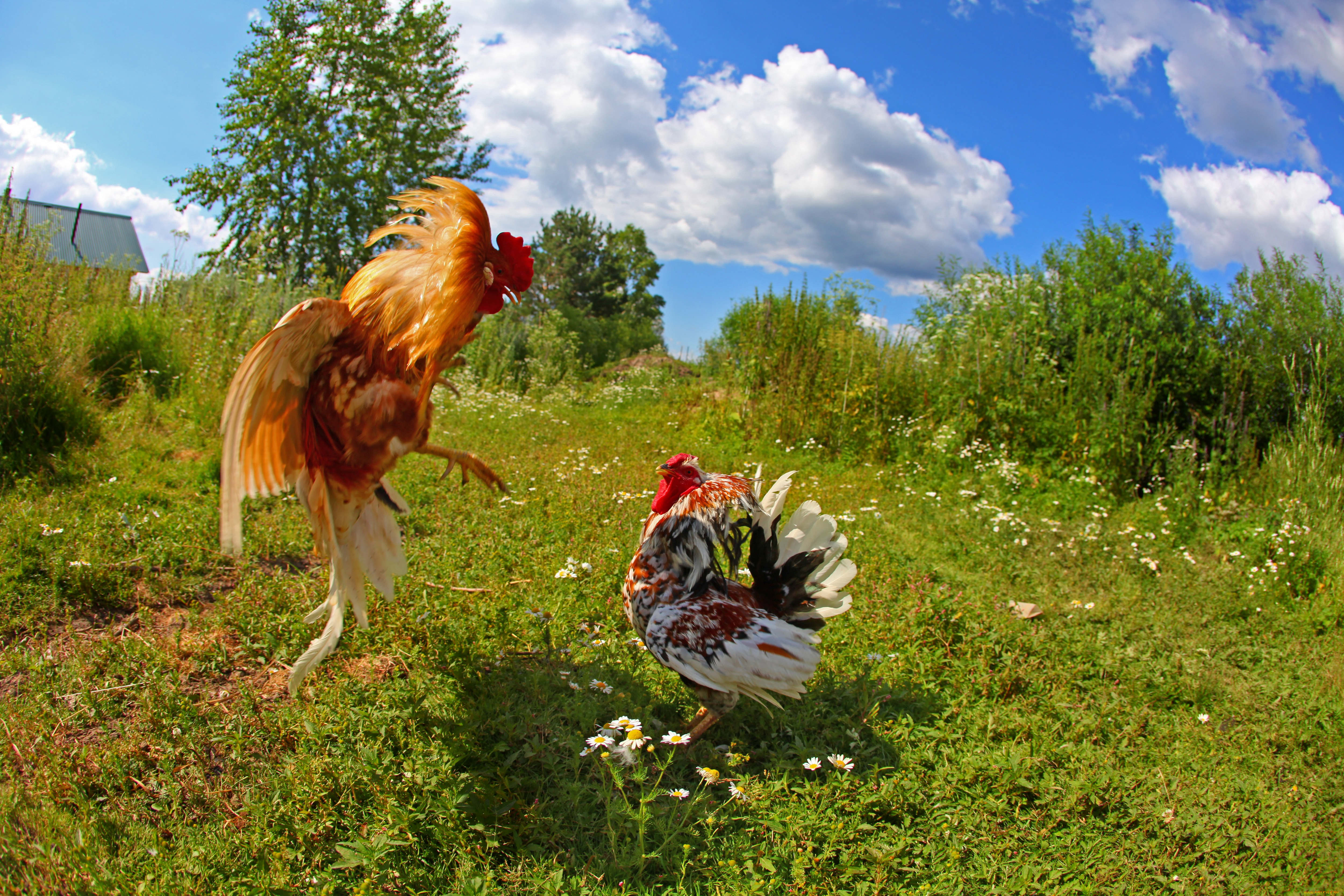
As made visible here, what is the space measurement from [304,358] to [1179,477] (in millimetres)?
7140

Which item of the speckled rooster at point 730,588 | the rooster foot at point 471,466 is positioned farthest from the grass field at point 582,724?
the rooster foot at point 471,466

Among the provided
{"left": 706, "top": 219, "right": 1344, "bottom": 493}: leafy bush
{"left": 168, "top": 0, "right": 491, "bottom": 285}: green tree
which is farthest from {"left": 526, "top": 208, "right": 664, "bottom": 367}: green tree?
{"left": 706, "top": 219, "right": 1344, "bottom": 493}: leafy bush

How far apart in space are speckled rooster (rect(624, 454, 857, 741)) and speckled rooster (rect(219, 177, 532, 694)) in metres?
1.06

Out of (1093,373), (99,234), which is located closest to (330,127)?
(99,234)

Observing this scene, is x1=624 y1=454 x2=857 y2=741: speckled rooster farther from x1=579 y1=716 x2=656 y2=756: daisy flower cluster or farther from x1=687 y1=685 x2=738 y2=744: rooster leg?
x1=579 y1=716 x2=656 y2=756: daisy flower cluster

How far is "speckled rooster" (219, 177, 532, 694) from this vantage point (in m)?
2.17

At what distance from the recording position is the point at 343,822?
2.07m

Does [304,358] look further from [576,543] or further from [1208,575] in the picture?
[1208,575]

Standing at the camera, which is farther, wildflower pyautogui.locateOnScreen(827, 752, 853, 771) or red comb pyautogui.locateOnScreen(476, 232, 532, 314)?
red comb pyautogui.locateOnScreen(476, 232, 532, 314)

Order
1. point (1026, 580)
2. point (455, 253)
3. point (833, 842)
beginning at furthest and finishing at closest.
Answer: point (1026, 580) → point (455, 253) → point (833, 842)

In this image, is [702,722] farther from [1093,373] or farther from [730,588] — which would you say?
[1093,373]

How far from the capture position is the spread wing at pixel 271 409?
2062 millimetres

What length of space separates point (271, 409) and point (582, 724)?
5.26 ft

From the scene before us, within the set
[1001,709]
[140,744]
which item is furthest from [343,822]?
[1001,709]
